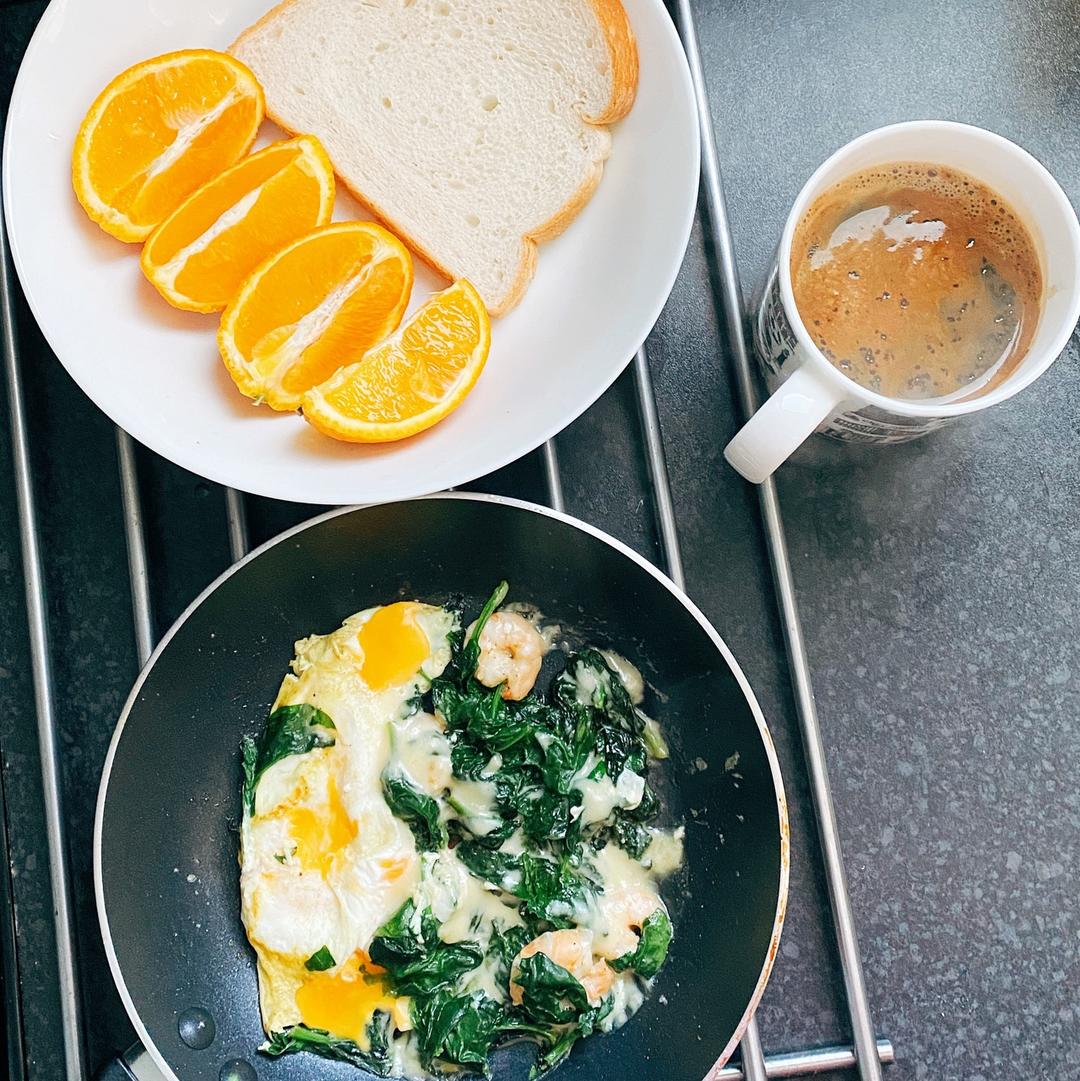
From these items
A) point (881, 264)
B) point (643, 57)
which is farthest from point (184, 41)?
point (881, 264)

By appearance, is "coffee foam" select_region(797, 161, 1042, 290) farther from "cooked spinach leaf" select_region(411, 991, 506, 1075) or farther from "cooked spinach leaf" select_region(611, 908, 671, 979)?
"cooked spinach leaf" select_region(411, 991, 506, 1075)

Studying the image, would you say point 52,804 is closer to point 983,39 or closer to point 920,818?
point 920,818

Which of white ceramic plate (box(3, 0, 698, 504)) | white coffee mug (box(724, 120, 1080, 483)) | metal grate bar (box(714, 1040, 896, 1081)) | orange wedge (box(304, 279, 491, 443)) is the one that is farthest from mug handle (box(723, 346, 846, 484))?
metal grate bar (box(714, 1040, 896, 1081))

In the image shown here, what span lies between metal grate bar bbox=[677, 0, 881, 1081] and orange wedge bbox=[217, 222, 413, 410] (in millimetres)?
312

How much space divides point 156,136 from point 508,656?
0.53 meters

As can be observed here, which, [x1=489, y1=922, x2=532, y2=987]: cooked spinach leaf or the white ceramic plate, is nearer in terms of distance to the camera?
the white ceramic plate

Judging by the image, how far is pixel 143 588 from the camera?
3.21 ft

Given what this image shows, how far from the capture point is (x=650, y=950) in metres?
0.99

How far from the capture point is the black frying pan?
37.1 inches

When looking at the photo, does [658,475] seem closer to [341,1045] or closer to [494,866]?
[494,866]

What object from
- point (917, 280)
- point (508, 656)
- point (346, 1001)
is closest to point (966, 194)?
point (917, 280)

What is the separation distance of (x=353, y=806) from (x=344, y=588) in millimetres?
195

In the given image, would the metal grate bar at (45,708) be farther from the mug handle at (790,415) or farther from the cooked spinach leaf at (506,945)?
the mug handle at (790,415)

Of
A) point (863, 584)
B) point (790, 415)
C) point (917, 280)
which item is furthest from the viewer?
point (863, 584)
